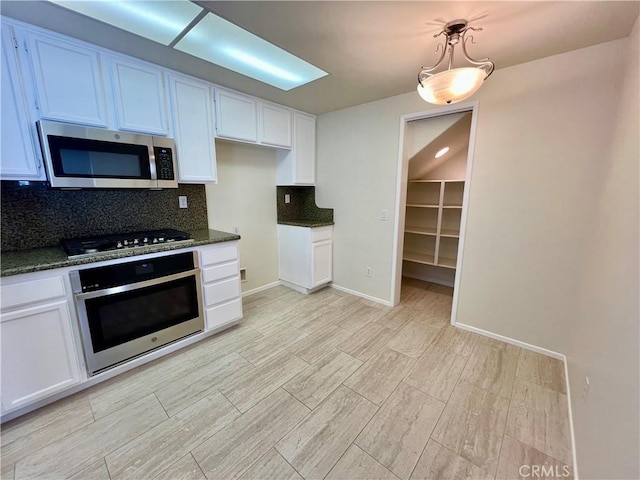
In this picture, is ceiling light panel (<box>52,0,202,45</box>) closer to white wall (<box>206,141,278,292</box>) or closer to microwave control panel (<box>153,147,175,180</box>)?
microwave control panel (<box>153,147,175,180</box>)

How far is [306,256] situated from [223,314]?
127 centimetres

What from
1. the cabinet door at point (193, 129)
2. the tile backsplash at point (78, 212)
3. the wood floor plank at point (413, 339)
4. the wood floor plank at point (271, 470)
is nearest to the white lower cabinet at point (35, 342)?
the tile backsplash at point (78, 212)

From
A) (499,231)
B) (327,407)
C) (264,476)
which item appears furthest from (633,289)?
(264,476)

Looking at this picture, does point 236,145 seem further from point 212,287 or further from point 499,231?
point 499,231

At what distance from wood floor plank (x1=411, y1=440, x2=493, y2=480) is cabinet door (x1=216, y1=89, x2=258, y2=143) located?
9.46ft

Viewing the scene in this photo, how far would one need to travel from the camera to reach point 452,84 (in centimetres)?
137

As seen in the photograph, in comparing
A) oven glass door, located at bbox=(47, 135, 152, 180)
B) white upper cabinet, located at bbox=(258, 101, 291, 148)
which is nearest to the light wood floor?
oven glass door, located at bbox=(47, 135, 152, 180)

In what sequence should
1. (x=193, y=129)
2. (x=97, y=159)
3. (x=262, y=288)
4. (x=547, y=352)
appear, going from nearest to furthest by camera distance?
(x=97, y=159) < (x=547, y=352) < (x=193, y=129) < (x=262, y=288)

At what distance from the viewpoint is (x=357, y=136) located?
3.02 meters

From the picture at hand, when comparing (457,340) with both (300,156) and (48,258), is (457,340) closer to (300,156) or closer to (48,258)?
(300,156)

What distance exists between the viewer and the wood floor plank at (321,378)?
5.67 feet

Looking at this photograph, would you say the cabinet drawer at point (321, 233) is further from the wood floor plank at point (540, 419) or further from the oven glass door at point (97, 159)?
the wood floor plank at point (540, 419)

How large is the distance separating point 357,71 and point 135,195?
87.5 inches

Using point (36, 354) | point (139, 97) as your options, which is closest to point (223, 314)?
point (36, 354)
